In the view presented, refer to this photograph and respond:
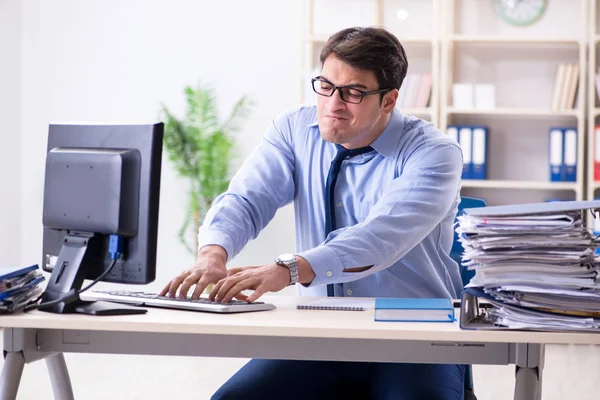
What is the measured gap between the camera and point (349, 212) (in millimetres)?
2299

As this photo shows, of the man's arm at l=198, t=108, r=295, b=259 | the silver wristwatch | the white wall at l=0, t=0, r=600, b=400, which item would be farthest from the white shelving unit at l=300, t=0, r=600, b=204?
the silver wristwatch

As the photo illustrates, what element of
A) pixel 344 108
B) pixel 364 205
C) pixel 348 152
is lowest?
pixel 364 205

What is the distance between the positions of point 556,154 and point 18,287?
3.99m

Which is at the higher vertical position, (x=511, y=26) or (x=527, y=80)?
(x=511, y=26)

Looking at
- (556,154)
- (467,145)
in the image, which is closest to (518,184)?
(556,154)

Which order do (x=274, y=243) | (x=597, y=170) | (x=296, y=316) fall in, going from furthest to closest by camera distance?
1. (x=274, y=243)
2. (x=597, y=170)
3. (x=296, y=316)

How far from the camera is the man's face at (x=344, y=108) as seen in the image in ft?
7.11

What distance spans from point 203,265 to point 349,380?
43cm

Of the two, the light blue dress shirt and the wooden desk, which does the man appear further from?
the wooden desk

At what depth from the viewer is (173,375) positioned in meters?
4.24

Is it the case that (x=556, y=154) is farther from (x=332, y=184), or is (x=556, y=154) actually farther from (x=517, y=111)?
(x=332, y=184)

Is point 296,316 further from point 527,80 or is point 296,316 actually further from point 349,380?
point 527,80

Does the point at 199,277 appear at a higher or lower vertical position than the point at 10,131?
lower

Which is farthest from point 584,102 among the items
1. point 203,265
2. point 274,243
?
point 203,265
